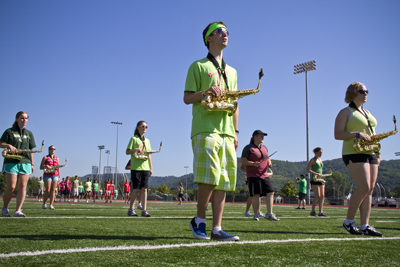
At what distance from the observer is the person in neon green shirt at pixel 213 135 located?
3523mm

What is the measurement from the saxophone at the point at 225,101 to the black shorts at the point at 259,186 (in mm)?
4284

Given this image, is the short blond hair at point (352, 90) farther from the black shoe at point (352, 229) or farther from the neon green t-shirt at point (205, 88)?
the neon green t-shirt at point (205, 88)

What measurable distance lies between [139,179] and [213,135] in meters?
5.38

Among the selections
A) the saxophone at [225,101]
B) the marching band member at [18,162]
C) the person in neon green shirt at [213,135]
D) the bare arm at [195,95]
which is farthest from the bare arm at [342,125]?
the marching band member at [18,162]

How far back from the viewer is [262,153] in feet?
26.6

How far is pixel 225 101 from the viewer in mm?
3711

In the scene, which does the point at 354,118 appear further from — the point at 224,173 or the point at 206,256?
the point at 206,256

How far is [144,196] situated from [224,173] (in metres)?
5.04

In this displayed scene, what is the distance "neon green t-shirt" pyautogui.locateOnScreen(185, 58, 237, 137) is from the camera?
3676 millimetres

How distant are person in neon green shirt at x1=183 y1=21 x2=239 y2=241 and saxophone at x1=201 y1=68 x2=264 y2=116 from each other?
0.08m

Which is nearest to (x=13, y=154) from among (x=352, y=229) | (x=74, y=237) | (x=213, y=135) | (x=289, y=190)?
(x=74, y=237)

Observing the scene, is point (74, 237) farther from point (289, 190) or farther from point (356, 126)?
point (289, 190)

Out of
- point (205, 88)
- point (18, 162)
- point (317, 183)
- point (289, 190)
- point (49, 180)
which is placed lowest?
point (289, 190)

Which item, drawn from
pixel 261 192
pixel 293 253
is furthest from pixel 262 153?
pixel 293 253
